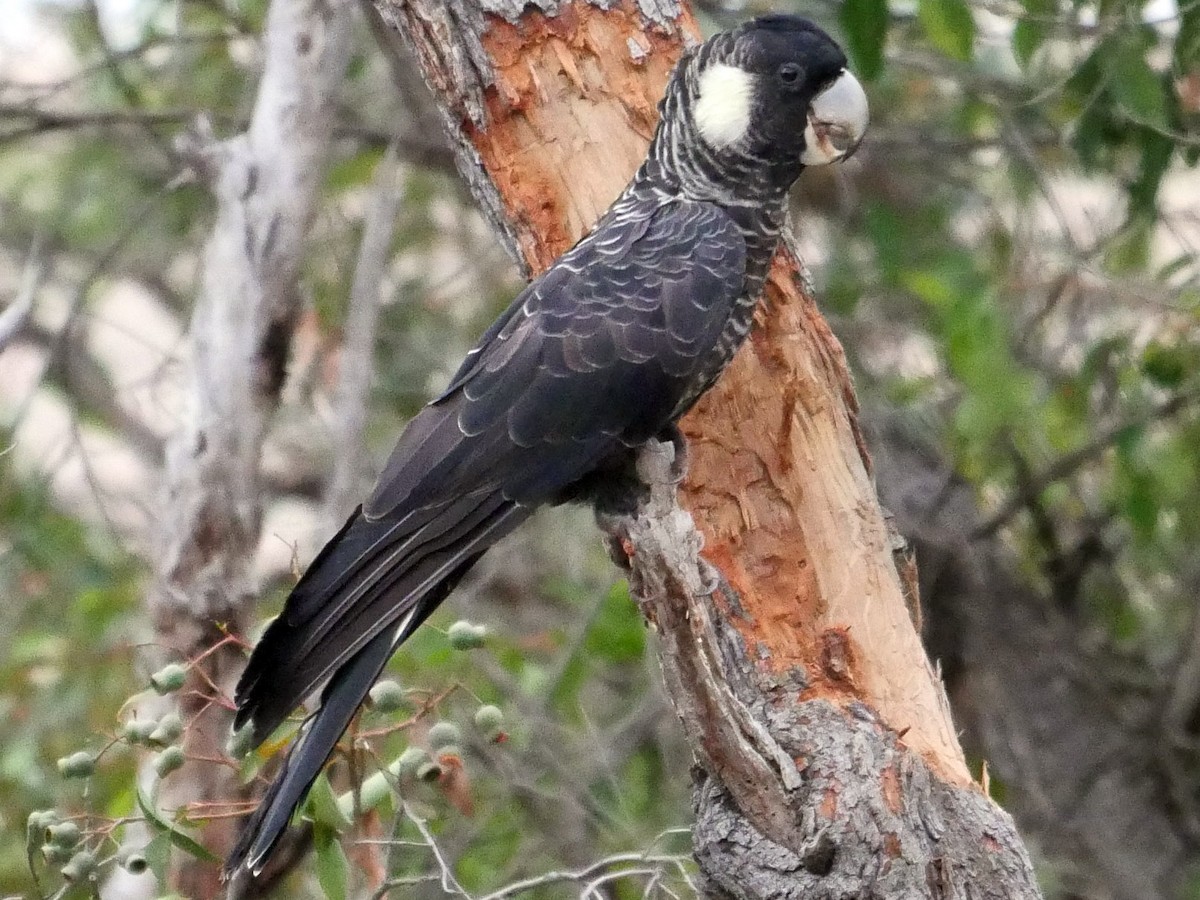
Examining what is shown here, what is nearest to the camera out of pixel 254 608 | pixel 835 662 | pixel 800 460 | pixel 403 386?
pixel 835 662

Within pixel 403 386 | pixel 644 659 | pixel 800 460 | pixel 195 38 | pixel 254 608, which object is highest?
pixel 195 38

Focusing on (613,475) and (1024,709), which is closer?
(613,475)

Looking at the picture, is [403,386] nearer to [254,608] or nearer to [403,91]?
[403,91]

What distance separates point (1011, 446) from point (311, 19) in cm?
205

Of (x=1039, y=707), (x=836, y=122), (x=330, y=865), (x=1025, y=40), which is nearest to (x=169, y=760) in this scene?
(x=330, y=865)

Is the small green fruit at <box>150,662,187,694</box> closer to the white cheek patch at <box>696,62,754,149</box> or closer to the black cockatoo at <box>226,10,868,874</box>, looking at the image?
the black cockatoo at <box>226,10,868,874</box>

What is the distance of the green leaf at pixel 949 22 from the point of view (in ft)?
8.95

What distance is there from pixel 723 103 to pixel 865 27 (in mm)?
530

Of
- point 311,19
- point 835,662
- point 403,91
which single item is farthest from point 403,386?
point 835,662

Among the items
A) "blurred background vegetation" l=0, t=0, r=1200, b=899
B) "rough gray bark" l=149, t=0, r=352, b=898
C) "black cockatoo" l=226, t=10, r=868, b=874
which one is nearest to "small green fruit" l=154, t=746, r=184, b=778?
"black cockatoo" l=226, t=10, r=868, b=874

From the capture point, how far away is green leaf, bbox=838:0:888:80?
2727 mm

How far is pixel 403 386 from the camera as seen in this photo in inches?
174

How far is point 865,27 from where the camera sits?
2.73 meters

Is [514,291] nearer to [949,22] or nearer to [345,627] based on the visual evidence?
[949,22]
